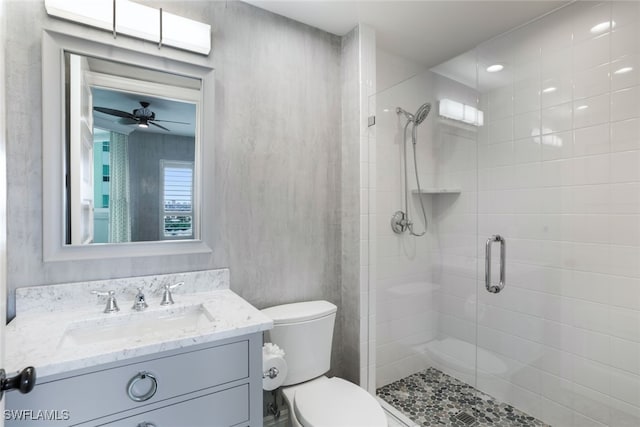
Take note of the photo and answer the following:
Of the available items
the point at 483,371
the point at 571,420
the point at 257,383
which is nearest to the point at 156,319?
the point at 257,383

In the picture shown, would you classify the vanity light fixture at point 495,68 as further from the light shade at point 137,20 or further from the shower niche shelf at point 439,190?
the light shade at point 137,20

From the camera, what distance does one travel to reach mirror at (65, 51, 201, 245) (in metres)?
1.37

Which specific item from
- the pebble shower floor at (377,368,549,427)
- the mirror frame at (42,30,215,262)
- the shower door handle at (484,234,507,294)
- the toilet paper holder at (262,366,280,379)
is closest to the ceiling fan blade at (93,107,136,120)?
the mirror frame at (42,30,215,262)

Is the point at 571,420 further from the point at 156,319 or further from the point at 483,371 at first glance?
the point at 156,319

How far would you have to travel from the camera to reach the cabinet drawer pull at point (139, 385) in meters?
0.98

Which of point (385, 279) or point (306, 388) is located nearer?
point (306, 388)

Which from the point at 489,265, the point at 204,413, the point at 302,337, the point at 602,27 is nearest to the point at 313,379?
the point at 302,337

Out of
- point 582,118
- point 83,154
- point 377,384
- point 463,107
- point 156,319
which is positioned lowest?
point 377,384

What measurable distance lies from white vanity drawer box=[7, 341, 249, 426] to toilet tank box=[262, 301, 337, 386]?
0.45 metres

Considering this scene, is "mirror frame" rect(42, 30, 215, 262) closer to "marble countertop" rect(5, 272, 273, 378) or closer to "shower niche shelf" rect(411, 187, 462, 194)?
"marble countertop" rect(5, 272, 273, 378)

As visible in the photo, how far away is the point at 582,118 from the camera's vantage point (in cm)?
158

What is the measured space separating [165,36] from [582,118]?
2.02 meters

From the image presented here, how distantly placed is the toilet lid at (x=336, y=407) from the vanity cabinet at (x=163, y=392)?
28cm

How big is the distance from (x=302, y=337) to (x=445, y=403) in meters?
1.06
